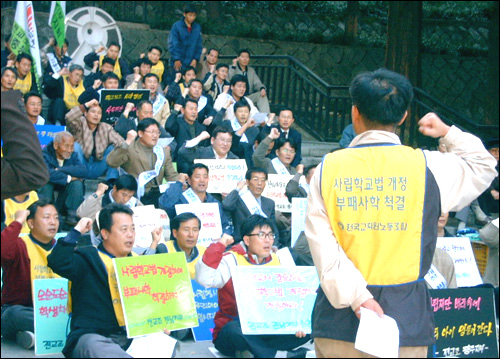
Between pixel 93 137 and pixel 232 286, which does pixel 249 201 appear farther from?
pixel 232 286

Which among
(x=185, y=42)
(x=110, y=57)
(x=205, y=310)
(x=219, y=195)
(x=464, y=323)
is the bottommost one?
(x=205, y=310)

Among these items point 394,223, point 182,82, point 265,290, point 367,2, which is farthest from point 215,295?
point 367,2

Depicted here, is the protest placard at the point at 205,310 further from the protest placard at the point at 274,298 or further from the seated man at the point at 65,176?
the seated man at the point at 65,176

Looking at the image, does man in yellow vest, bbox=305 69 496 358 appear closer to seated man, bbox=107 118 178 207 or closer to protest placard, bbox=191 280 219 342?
protest placard, bbox=191 280 219 342

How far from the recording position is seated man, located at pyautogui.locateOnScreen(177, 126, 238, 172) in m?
9.75

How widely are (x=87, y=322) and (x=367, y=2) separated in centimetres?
1803

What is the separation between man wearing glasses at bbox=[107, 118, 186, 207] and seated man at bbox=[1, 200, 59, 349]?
2.52 meters

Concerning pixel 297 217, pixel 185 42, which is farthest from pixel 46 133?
pixel 185 42

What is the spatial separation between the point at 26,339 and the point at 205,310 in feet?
5.04

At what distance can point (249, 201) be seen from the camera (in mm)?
8766

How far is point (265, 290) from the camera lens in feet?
21.2

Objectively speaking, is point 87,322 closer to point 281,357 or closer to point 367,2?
point 281,357

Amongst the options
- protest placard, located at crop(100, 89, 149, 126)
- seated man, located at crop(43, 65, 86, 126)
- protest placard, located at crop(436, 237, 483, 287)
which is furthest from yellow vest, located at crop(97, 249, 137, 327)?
seated man, located at crop(43, 65, 86, 126)

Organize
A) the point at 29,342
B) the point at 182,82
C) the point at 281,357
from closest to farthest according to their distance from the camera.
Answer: the point at 29,342 → the point at 281,357 → the point at 182,82
